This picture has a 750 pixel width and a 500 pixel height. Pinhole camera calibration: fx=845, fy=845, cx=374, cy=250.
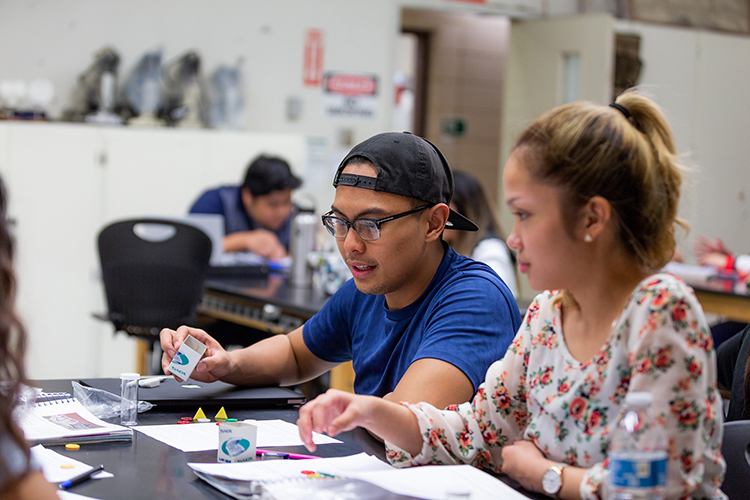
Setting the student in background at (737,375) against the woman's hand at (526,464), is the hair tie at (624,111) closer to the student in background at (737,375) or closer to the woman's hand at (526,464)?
the woman's hand at (526,464)

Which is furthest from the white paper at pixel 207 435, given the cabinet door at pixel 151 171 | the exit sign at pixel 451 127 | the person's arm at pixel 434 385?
the exit sign at pixel 451 127

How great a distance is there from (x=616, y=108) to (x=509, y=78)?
538 centimetres

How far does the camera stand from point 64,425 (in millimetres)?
1484

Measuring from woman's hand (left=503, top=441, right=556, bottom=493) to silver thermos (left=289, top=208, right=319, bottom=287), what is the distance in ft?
8.81

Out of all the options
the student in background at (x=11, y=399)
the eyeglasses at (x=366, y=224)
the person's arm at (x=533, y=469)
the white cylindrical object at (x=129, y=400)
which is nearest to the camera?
the student in background at (x=11, y=399)

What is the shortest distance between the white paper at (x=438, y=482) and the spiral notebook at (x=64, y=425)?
508 millimetres

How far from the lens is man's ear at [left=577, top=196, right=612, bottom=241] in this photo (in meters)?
1.17

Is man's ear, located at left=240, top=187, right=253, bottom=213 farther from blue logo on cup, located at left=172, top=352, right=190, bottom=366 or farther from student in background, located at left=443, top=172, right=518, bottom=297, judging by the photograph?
blue logo on cup, located at left=172, top=352, right=190, bottom=366

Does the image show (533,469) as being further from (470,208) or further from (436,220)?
(470,208)

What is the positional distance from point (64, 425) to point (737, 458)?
1.13 meters

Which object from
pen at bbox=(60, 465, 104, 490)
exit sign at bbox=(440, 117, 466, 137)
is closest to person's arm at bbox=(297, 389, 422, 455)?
pen at bbox=(60, 465, 104, 490)

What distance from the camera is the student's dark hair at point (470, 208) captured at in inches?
129

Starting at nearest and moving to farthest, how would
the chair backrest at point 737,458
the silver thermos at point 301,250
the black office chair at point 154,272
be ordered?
1. the chair backrest at point 737,458
2. the black office chair at point 154,272
3. the silver thermos at point 301,250

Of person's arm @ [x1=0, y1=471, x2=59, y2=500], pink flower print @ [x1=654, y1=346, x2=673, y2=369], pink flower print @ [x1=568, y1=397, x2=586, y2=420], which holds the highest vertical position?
pink flower print @ [x1=654, y1=346, x2=673, y2=369]
